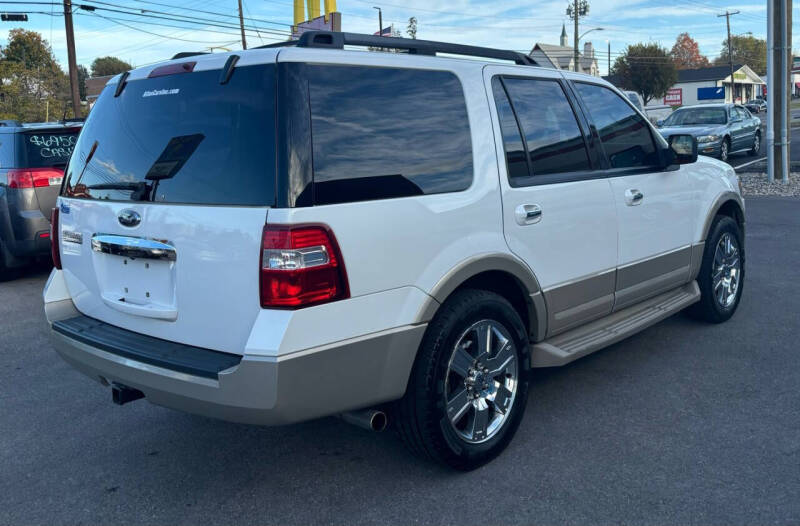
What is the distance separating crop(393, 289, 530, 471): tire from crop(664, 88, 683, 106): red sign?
6605cm

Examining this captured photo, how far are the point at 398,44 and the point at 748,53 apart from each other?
500 ft

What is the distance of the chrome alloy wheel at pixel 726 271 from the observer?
5633 millimetres

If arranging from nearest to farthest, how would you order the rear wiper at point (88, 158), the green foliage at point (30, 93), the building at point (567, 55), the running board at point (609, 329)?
the rear wiper at point (88, 158)
the running board at point (609, 329)
the green foliage at point (30, 93)
the building at point (567, 55)

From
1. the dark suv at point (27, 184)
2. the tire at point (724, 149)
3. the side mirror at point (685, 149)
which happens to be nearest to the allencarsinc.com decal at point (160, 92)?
the side mirror at point (685, 149)

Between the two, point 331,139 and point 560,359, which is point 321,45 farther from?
point 560,359

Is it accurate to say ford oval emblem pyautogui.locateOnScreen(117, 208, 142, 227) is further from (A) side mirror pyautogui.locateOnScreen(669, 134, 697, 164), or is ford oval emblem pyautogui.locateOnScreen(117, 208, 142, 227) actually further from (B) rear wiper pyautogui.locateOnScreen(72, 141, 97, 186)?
(A) side mirror pyautogui.locateOnScreen(669, 134, 697, 164)

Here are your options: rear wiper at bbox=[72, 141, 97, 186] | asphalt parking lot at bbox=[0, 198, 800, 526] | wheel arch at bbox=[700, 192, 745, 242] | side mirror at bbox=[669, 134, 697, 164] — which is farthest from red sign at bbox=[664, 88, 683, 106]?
rear wiper at bbox=[72, 141, 97, 186]

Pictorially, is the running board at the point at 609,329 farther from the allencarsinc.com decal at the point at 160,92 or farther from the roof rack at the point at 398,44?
the allencarsinc.com decal at the point at 160,92

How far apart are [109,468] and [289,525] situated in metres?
1.15

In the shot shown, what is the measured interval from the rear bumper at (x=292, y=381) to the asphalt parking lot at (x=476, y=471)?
0.56 metres

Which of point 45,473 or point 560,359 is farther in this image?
point 560,359

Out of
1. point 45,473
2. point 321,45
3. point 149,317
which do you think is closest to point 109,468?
point 45,473

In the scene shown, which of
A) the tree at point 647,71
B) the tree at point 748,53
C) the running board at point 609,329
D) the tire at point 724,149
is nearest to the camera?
the running board at point 609,329

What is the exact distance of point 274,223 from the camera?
109 inches
